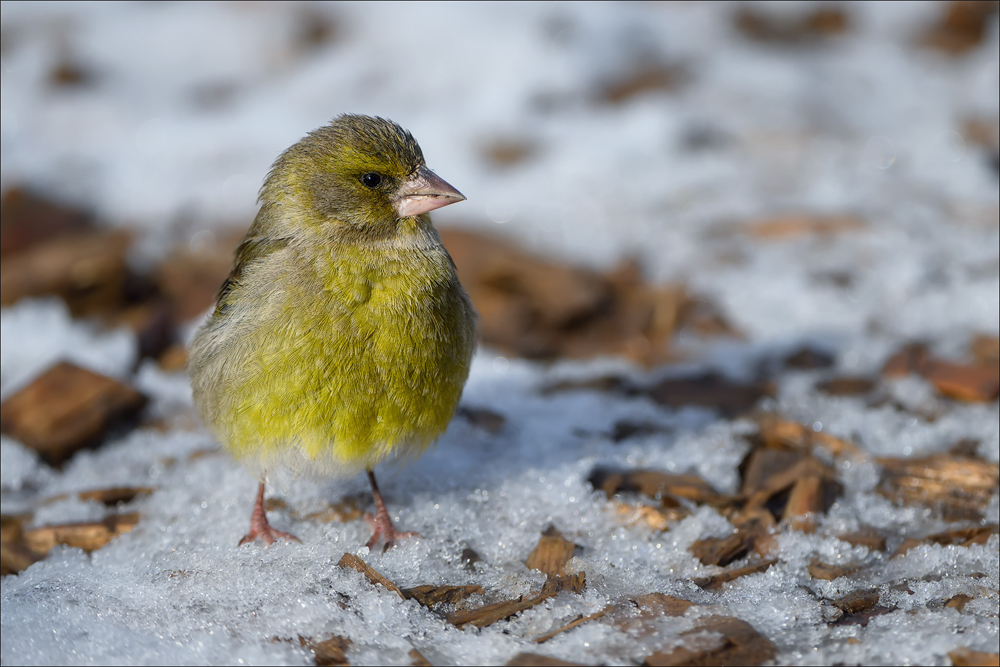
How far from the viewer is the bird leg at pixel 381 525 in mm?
3607

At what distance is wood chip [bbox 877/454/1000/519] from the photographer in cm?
383

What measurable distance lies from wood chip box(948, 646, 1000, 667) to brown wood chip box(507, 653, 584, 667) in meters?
1.07

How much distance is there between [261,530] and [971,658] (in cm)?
250

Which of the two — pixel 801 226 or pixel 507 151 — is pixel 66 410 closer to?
pixel 507 151

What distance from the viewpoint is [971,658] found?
8.62ft

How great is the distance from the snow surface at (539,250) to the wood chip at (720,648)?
83 mm

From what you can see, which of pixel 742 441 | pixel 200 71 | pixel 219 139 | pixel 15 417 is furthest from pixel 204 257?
pixel 742 441

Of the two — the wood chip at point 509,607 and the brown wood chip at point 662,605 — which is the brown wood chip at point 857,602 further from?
the wood chip at point 509,607

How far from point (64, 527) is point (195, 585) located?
39.3 inches

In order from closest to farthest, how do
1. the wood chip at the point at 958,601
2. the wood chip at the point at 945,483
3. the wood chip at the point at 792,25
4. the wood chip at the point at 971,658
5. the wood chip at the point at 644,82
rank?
the wood chip at the point at 971,658, the wood chip at the point at 958,601, the wood chip at the point at 945,483, the wood chip at the point at 644,82, the wood chip at the point at 792,25

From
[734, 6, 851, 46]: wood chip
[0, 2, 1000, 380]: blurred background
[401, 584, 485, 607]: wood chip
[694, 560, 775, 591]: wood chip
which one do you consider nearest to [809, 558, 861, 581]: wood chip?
[694, 560, 775, 591]: wood chip

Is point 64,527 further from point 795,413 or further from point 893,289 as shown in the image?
point 893,289

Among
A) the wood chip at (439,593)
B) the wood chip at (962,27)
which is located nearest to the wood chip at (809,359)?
the wood chip at (439,593)

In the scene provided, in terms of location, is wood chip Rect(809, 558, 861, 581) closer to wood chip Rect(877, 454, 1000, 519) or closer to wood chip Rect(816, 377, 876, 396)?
wood chip Rect(877, 454, 1000, 519)
